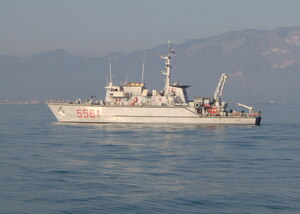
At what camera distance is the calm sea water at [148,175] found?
943 inches

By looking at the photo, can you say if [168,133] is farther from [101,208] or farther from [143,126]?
[101,208]

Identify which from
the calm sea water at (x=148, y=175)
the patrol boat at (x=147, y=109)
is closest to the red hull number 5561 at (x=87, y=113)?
the patrol boat at (x=147, y=109)

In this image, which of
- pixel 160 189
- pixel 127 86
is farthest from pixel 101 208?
pixel 127 86

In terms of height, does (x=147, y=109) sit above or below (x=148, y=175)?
above

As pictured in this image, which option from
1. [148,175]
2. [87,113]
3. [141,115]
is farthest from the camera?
[87,113]

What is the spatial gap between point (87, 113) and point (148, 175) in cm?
4102

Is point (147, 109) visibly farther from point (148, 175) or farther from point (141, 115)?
point (148, 175)

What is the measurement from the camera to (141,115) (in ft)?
229

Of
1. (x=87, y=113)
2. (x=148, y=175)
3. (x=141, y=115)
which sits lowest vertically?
(x=148, y=175)

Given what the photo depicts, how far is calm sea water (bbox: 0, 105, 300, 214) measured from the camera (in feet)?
78.6

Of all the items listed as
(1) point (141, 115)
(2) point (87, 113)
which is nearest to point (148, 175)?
(1) point (141, 115)

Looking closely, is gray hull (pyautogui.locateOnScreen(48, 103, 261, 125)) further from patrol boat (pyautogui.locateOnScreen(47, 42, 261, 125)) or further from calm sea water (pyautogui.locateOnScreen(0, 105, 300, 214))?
calm sea water (pyautogui.locateOnScreen(0, 105, 300, 214))

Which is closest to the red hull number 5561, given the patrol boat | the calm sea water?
the patrol boat

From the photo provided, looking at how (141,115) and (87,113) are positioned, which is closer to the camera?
(141,115)
